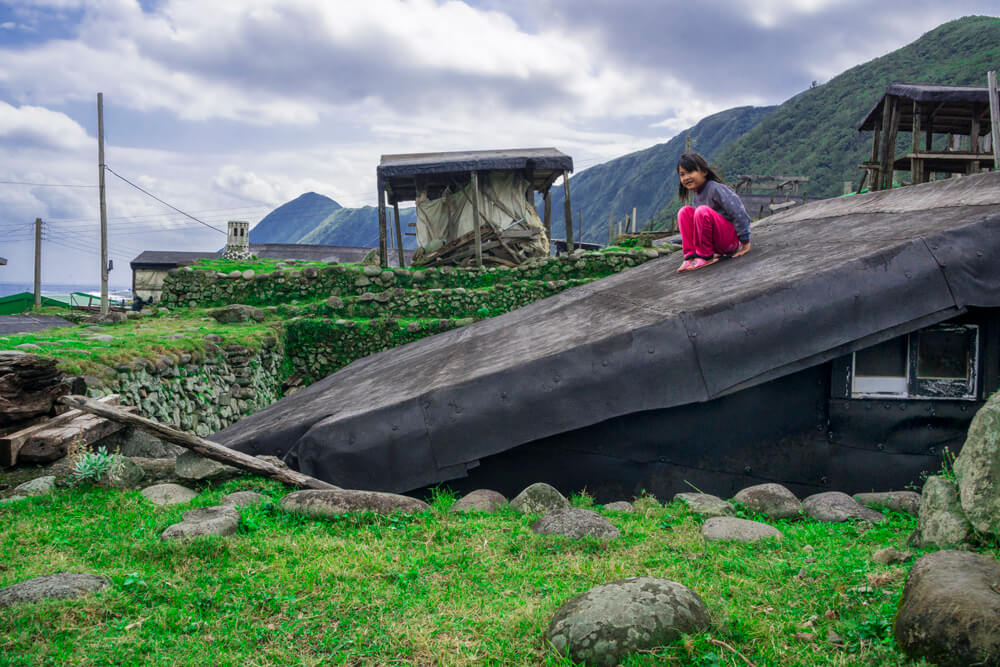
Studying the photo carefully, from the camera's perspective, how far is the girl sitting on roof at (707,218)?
6504mm

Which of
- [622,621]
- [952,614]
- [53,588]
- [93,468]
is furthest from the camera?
[93,468]

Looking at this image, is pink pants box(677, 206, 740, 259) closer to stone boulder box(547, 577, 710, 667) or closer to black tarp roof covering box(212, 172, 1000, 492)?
black tarp roof covering box(212, 172, 1000, 492)

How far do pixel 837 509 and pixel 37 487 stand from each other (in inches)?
232

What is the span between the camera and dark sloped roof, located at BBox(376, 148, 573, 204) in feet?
59.1

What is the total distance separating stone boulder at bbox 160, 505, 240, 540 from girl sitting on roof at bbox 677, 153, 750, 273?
5.07m

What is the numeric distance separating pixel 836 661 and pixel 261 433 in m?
5.43

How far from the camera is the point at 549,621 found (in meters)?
2.80

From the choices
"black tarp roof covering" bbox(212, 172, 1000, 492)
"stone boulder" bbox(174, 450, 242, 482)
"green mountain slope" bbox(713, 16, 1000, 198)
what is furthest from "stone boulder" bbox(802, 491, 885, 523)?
"green mountain slope" bbox(713, 16, 1000, 198)

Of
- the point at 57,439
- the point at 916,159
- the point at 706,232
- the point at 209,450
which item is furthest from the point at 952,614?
the point at 916,159

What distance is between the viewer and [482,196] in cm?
1920

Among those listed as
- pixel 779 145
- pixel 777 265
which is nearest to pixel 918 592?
pixel 777 265

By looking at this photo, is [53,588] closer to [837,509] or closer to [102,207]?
[837,509]

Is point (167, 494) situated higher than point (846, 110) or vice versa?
point (846, 110)

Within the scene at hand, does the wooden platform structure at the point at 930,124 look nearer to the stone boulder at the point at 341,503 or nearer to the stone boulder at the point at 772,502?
the stone boulder at the point at 772,502
